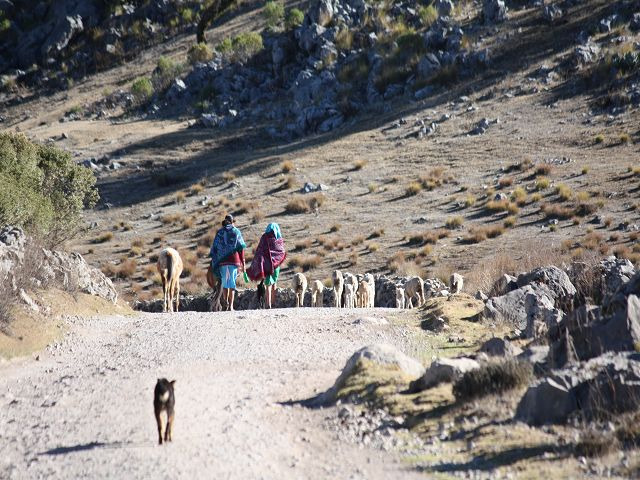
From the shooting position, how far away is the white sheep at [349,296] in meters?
22.8

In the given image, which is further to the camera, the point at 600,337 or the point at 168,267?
the point at 168,267

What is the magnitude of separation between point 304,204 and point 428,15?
22492mm

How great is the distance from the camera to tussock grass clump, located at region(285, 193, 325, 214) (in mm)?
38125

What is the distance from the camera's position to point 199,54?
208 ft

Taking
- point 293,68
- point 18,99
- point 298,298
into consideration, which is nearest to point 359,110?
point 293,68

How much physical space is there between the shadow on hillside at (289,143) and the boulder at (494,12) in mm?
872

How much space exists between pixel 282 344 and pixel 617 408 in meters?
6.46

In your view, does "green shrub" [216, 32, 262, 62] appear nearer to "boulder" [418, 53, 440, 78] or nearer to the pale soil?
the pale soil

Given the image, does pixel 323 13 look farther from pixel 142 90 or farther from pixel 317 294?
pixel 317 294

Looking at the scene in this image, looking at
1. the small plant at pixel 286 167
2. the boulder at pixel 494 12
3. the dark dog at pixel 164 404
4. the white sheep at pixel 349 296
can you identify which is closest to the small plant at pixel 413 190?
the small plant at pixel 286 167

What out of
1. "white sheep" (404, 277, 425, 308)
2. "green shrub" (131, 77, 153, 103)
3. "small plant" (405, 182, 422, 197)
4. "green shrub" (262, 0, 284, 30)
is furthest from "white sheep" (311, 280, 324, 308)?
"green shrub" (262, 0, 284, 30)

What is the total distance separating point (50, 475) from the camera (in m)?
8.09

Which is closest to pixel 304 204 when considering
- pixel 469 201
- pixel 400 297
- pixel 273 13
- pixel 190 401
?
pixel 469 201

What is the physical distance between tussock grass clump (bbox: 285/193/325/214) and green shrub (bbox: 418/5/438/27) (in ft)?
68.0
